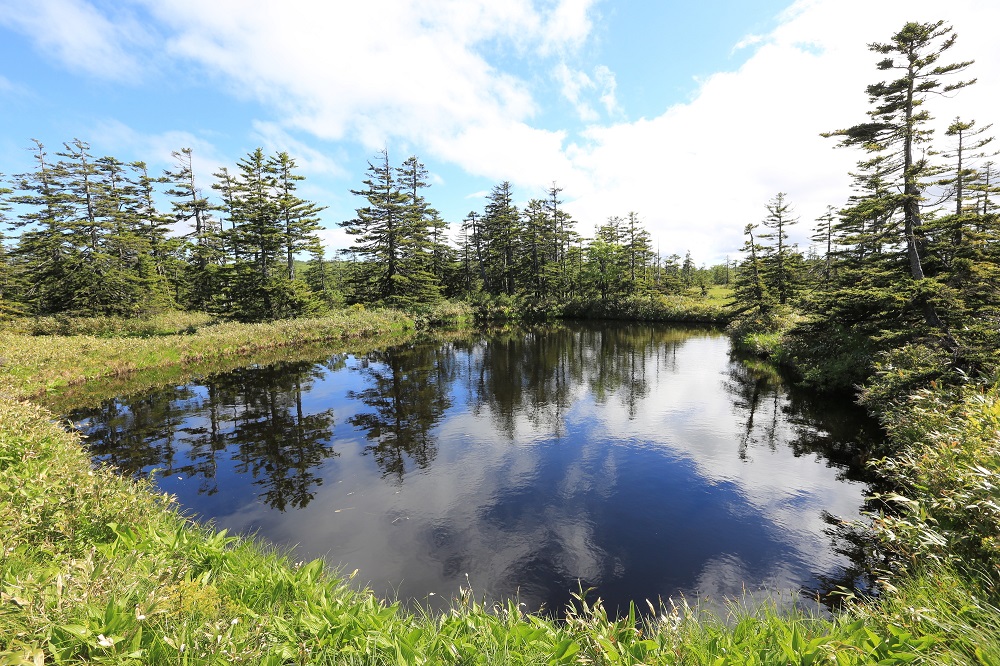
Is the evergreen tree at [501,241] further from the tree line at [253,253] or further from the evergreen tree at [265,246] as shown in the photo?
the evergreen tree at [265,246]

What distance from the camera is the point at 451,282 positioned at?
5956cm

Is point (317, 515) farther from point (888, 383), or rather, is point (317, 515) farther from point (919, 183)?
point (919, 183)

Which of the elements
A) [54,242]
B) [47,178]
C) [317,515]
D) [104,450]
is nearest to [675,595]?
[317,515]

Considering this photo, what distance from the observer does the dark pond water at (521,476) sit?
259 inches

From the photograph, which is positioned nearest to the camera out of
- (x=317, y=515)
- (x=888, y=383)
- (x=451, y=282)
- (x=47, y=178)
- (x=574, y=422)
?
(x=317, y=515)

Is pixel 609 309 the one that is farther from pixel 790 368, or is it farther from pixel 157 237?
pixel 157 237

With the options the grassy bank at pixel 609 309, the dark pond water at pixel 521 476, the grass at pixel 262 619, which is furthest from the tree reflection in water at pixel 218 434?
the grassy bank at pixel 609 309

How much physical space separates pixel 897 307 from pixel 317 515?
1788 cm

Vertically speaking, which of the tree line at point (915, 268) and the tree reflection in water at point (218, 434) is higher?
the tree line at point (915, 268)

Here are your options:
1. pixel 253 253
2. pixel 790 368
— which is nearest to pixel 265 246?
pixel 253 253

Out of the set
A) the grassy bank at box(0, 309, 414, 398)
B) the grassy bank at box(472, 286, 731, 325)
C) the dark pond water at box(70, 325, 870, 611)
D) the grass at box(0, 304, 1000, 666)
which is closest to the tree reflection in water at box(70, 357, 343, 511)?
the dark pond water at box(70, 325, 870, 611)

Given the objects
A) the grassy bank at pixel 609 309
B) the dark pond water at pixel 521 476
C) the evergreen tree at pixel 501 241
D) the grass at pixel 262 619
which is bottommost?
the dark pond water at pixel 521 476

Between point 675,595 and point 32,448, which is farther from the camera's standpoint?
point 32,448

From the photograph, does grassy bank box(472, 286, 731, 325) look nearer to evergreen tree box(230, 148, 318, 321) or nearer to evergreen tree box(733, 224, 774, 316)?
evergreen tree box(733, 224, 774, 316)
